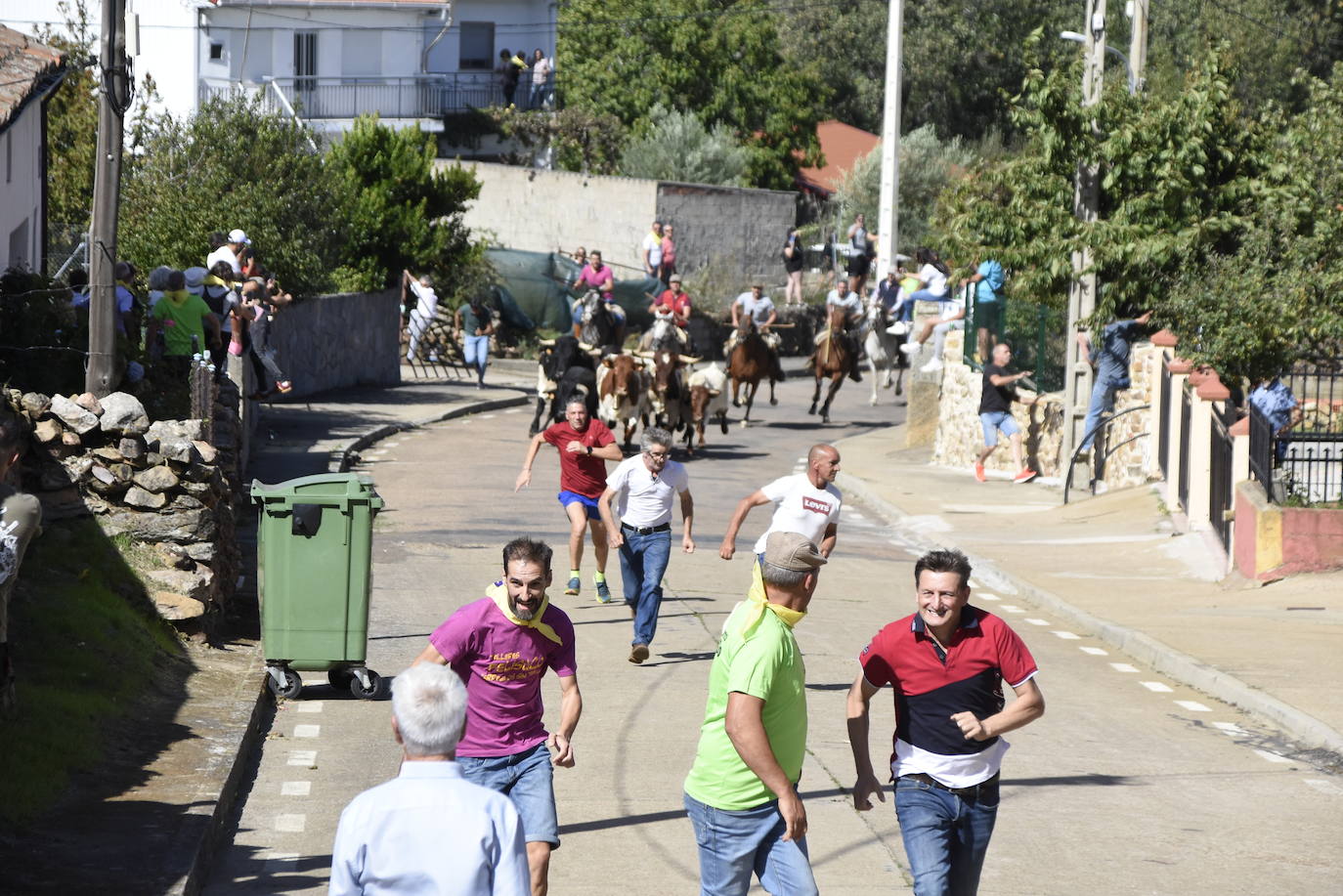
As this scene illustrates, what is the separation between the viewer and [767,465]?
26875 mm

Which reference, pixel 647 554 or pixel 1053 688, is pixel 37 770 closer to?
pixel 647 554

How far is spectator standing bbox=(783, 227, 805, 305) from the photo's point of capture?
44.3 metres

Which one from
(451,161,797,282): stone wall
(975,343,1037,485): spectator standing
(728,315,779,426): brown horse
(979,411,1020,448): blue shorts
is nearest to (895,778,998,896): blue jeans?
(975,343,1037,485): spectator standing

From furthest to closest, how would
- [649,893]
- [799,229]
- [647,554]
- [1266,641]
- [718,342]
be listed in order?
1. [799,229]
2. [718,342]
3. [1266,641]
4. [647,554]
5. [649,893]

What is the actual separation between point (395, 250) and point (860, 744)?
29.3m

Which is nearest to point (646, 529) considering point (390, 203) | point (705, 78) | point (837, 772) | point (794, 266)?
point (837, 772)

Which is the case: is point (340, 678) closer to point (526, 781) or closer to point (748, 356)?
point (526, 781)

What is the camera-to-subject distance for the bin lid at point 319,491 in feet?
37.0

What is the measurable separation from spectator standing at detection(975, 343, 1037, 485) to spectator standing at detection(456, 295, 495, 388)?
11747 mm

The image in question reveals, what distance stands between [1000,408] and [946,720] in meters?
19.1

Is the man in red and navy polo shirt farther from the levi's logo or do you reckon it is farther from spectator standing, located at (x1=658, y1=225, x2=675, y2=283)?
spectator standing, located at (x1=658, y1=225, x2=675, y2=283)

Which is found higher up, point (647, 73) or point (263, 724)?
point (647, 73)

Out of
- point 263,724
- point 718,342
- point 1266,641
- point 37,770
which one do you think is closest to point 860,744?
point 37,770

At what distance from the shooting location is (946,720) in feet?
22.0
